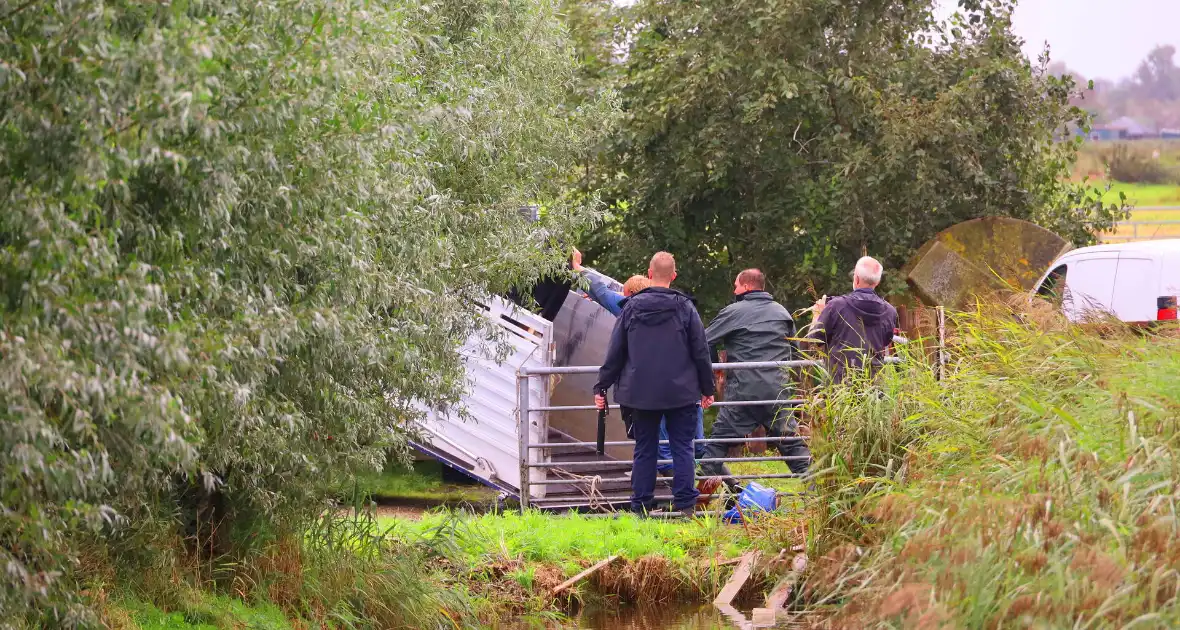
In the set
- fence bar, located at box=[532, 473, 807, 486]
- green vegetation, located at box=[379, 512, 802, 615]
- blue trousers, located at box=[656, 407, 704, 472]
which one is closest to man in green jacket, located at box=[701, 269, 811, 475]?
blue trousers, located at box=[656, 407, 704, 472]

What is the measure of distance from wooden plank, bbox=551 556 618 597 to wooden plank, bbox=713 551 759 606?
77 centimetres

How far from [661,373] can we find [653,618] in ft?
5.90

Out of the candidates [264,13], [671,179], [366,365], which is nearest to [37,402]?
[264,13]

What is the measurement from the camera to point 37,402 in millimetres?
3861

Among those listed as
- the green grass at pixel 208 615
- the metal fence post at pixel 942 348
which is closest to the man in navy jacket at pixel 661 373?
the metal fence post at pixel 942 348

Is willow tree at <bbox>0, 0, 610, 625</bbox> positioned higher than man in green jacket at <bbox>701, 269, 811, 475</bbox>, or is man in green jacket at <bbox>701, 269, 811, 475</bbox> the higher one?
willow tree at <bbox>0, 0, 610, 625</bbox>

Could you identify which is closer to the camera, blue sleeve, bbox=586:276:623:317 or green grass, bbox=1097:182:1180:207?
blue sleeve, bbox=586:276:623:317

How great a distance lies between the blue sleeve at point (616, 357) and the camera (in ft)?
30.1

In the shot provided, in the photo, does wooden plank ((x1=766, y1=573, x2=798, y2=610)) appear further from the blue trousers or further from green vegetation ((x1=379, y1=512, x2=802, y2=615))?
the blue trousers

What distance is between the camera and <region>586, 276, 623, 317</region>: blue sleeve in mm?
10906

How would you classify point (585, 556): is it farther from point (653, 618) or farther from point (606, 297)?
point (606, 297)

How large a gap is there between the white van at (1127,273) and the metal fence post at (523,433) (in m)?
6.34

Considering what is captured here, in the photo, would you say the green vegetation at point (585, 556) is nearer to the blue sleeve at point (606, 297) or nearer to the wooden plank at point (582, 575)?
the wooden plank at point (582, 575)

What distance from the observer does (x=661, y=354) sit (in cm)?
897
